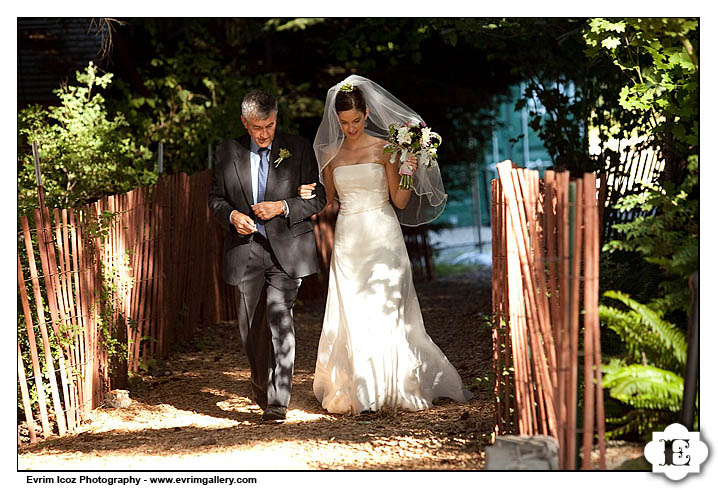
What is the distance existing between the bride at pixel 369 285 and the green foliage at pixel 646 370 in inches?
74.3

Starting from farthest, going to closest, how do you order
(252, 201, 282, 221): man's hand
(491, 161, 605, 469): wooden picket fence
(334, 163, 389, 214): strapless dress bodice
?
1. (334, 163, 389, 214): strapless dress bodice
2. (252, 201, 282, 221): man's hand
3. (491, 161, 605, 469): wooden picket fence

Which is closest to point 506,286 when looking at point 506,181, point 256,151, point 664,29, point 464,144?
point 506,181

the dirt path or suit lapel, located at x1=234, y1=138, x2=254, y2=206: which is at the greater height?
suit lapel, located at x1=234, y1=138, x2=254, y2=206

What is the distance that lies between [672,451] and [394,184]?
9.16 feet

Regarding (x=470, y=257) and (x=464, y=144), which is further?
(x=470, y=257)

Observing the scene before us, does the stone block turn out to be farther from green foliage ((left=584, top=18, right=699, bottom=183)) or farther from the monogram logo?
green foliage ((left=584, top=18, right=699, bottom=183))

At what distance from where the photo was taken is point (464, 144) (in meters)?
15.8

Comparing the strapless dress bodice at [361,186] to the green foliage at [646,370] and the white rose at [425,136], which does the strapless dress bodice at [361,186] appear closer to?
the white rose at [425,136]

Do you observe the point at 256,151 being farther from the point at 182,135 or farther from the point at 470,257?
the point at 470,257

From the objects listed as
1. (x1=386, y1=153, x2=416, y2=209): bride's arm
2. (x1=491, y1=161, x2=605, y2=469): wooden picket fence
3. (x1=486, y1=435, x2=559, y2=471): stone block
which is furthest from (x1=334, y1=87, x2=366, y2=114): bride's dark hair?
(x1=486, y1=435, x2=559, y2=471): stone block

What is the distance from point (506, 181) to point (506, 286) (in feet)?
2.10

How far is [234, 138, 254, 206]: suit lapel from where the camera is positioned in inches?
232

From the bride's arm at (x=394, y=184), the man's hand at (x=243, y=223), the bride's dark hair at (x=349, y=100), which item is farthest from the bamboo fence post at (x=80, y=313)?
the bride's arm at (x=394, y=184)

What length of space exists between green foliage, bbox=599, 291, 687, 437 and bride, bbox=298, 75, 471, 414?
74.3 inches
